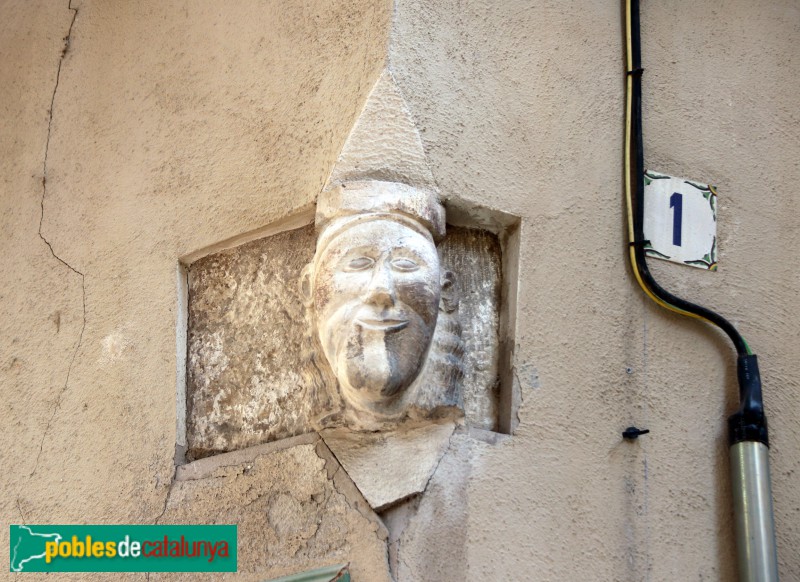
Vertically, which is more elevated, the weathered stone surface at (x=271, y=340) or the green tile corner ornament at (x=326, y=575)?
the weathered stone surface at (x=271, y=340)

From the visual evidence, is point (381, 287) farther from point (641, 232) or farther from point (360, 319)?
point (641, 232)

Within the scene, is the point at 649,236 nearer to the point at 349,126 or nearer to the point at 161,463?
the point at 349,126

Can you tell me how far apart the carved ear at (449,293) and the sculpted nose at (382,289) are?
0.55 feet

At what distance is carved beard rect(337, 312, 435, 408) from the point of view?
1.98m

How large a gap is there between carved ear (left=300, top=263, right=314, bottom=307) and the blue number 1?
0.69 m

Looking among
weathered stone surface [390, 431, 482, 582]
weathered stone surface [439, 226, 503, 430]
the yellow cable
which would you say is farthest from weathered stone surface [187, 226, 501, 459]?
the yellow cable

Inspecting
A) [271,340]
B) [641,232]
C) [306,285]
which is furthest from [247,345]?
[641,232]

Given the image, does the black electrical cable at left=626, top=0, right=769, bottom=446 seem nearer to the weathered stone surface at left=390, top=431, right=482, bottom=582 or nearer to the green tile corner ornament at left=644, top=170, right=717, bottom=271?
the green tile corner ornament at left=644, top=170, right=717, bottom=271

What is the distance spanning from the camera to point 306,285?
2154 millimetres

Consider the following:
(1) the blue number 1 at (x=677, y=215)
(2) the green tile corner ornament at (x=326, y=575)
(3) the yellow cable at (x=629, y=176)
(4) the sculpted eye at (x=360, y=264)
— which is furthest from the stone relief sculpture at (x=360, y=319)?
(1) the blue number 1 at (x=677, y=215)

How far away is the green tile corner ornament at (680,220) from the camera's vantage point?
2.29m

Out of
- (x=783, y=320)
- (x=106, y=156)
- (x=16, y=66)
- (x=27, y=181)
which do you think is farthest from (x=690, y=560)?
(x=16, y=66)

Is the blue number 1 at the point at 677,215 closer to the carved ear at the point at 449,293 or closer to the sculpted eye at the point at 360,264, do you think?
the carved ear at the point at 449,293

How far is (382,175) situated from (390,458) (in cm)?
49
